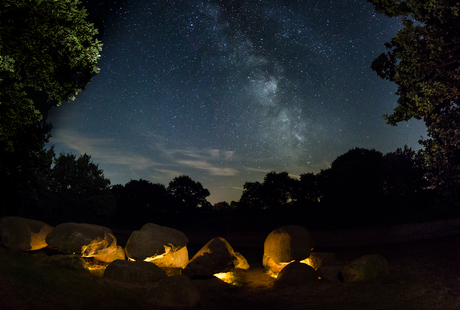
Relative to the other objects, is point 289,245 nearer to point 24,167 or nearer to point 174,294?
point 174,294

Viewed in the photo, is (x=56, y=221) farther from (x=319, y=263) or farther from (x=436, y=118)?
(x=436, y=118)

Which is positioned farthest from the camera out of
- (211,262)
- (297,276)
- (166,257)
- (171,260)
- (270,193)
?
(270,193)

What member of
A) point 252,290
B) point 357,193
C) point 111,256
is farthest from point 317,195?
point 111,256

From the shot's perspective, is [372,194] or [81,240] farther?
[372,194]

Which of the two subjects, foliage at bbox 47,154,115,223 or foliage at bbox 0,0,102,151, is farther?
foliage at bbox 47,154,115,223

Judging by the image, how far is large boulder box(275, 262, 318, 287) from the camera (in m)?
15.1

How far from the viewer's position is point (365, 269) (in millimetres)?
13906

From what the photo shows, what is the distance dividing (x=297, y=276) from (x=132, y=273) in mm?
8725

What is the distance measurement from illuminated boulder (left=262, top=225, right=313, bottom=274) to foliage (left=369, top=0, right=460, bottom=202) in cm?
838

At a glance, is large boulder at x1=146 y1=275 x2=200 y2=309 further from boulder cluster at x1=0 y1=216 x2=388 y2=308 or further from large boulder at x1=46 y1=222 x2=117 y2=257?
large boulder at x1=46 y1=222 x2=117 y2=257

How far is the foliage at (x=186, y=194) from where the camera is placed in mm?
66250

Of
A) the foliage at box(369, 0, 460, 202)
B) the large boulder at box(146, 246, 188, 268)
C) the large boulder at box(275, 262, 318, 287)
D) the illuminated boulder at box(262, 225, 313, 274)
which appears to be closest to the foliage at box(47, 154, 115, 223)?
the large boulder at box(146, 246, 188, 268)

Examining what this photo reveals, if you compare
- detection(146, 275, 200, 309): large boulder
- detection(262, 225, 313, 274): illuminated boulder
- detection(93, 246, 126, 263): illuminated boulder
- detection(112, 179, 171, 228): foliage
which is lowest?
detection(146, 275, 200, 309): large boulder

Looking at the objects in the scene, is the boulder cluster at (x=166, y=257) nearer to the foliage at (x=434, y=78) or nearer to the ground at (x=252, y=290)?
the ground at (x=252, y=290)
